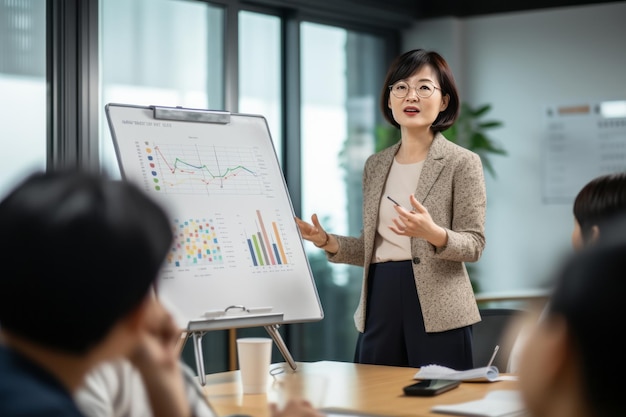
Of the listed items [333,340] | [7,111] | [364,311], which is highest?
[7,111]

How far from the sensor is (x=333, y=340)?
5.44m

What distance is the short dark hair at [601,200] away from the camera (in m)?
1.77

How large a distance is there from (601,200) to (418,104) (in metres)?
1.10

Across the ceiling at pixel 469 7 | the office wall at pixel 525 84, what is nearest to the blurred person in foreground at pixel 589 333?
the office wall at pixel 525 84

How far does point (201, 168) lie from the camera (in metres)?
2.57

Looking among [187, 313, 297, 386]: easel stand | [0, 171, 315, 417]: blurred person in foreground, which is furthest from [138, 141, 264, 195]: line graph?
[0, 171, 315, 417]: blurred person in foreground

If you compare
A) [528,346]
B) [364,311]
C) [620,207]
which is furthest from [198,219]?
[528,346]

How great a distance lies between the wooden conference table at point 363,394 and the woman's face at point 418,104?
32.0 inches

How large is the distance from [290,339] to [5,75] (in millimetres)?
2193

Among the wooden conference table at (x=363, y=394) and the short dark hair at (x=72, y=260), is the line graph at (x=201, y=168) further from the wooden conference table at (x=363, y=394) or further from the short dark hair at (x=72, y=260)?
the short dark hair at (x=72, y=260)

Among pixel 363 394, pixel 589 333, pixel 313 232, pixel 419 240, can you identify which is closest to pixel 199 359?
pixel 363 394

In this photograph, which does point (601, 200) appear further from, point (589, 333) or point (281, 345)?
point (589, 333)

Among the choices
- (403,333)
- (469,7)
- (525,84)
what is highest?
(469,7)

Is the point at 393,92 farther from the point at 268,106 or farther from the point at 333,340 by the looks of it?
the point at 333,340
